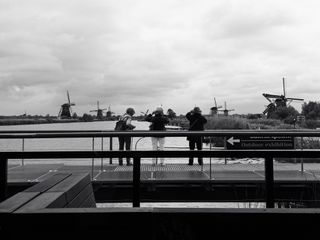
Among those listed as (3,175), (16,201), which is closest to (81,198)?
(3,175)

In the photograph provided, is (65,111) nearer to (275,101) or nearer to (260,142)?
(275,101)

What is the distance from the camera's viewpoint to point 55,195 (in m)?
2.78

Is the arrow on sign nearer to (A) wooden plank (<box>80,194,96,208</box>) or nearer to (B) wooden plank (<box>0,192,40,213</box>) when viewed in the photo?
(A) wooden plank (<box>80,194,96,208</box>)

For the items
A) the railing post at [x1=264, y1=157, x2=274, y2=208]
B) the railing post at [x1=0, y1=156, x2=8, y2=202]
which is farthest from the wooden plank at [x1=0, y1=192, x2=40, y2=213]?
the railing post at [x1=264, y1=157, x2=274, y2=208]

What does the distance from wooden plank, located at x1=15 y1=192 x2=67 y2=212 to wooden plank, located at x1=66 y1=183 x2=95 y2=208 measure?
0.14m

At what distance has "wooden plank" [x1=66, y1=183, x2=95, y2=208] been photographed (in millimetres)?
3008

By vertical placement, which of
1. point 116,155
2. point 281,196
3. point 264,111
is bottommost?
point 281,196

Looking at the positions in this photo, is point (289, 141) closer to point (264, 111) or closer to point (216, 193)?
point (216, 193)

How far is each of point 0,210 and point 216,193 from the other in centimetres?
553

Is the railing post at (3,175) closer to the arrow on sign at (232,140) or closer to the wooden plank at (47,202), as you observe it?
the wooden plank at (47,202)

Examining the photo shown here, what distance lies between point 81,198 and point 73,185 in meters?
0.23
